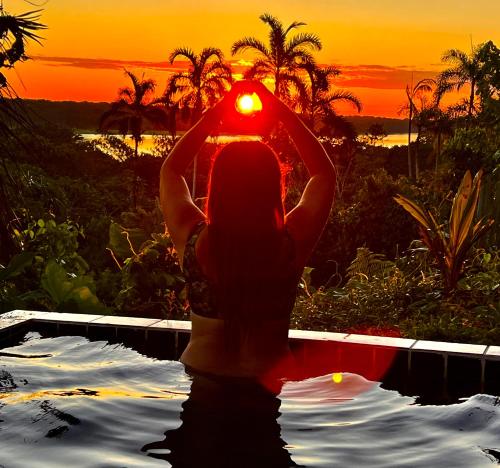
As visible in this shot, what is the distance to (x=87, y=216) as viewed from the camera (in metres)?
42.5

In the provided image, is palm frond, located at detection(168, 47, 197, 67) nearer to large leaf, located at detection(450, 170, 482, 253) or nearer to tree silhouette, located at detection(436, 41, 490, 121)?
tree silhouette, located at detection(436, 41, 490, 121)

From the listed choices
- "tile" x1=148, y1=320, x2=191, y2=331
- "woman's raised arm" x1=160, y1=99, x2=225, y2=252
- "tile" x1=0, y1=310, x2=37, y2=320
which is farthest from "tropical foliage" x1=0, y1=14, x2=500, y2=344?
"woman's raised arm" x1=160, y1=99, x2=225, y2=252

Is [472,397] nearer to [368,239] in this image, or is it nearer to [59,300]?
[59,300]

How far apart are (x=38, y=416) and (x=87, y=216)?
39307mm

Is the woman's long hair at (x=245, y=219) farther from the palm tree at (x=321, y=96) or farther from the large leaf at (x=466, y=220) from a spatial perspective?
the palm tree at (x=321, y=96)

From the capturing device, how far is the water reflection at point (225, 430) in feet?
11.4

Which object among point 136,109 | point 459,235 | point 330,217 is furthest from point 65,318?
point 136,109

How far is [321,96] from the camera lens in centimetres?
4650

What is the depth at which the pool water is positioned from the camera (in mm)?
3521

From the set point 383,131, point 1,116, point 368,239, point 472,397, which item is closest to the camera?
point 472,397

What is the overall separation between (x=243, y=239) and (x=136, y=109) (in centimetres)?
5236

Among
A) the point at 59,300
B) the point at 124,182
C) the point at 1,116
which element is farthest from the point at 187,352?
the point at 124,182

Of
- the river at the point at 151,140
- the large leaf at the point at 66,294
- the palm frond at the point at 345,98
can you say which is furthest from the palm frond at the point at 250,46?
the large leaf at the point at 66,294

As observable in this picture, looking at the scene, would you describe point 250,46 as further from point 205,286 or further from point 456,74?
point 205,286
